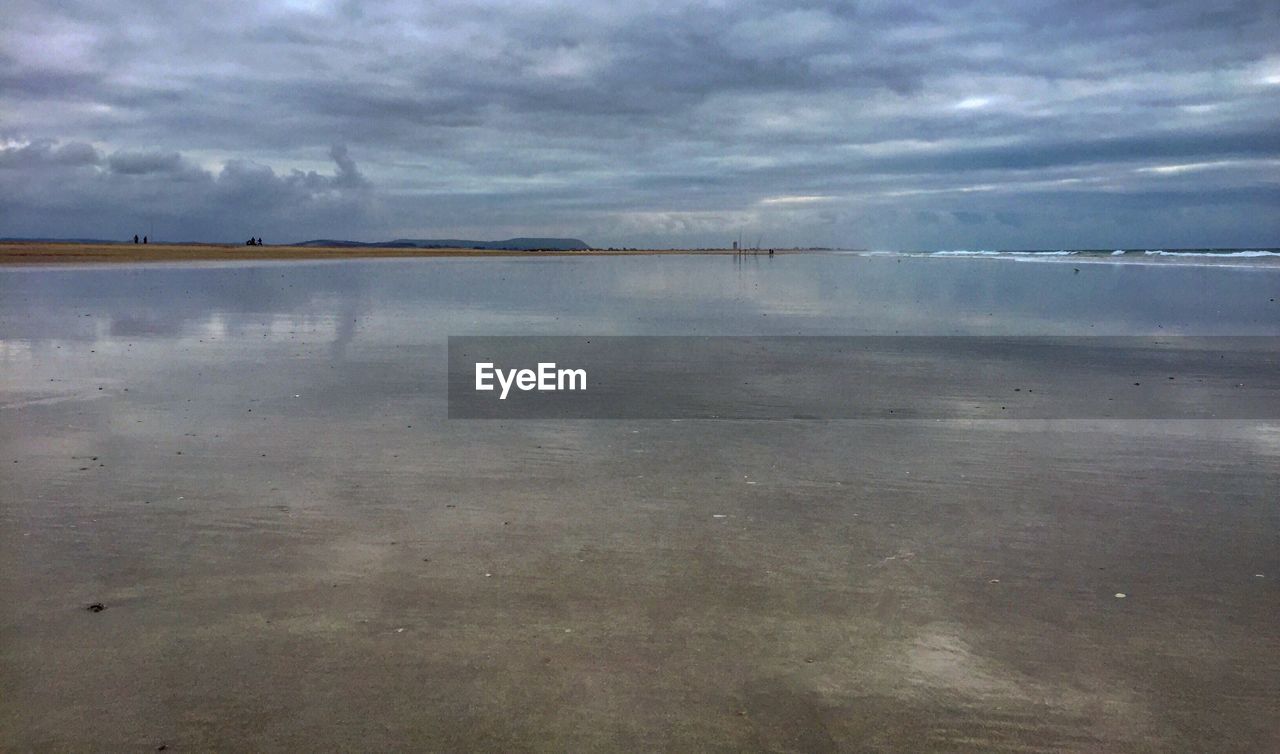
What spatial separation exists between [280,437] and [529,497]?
3.08m

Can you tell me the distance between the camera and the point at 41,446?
302 inches

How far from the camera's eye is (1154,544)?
5.40 metres

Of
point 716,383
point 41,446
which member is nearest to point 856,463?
point 716,383

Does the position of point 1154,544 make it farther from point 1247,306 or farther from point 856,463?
point 1247,306

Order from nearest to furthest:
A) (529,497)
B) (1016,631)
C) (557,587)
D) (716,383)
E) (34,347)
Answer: (1016,631), (557,587), (529,497), (716,383), (34,347)

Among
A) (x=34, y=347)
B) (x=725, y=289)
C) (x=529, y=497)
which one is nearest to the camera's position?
(x=529, y=497)

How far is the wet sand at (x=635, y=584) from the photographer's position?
137 inches

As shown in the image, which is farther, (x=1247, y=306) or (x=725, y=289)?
(x=725, y=289)

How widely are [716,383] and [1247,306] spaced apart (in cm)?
2143

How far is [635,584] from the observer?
475 centimetres

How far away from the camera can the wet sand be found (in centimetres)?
349

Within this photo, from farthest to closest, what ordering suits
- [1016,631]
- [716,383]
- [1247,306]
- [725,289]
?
1. [725,289]
2. [1247,306]
3. [716,383]
4. [1016,631]

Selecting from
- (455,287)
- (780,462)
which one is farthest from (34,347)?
(455,287)

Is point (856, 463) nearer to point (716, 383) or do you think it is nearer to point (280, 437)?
point (716, 383)
